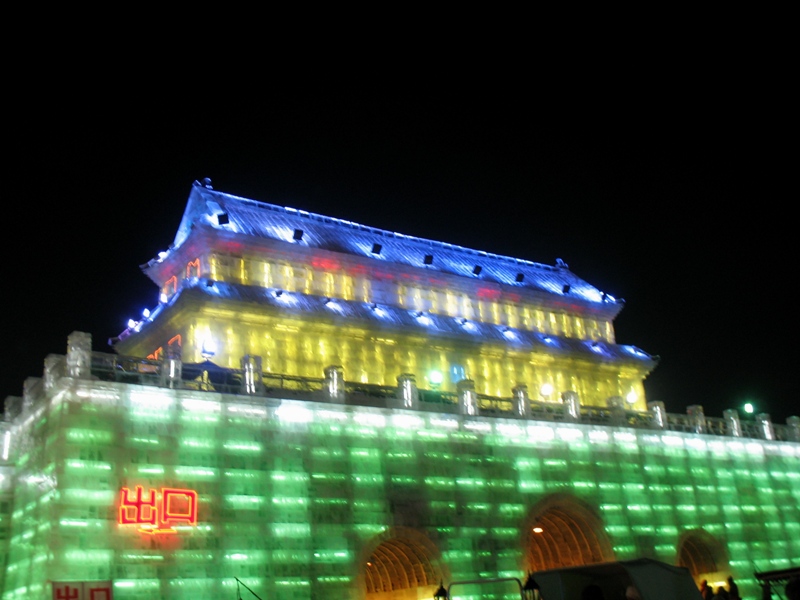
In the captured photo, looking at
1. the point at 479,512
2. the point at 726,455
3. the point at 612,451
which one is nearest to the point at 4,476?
the point at 479,512

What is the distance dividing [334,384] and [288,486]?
3537 mm

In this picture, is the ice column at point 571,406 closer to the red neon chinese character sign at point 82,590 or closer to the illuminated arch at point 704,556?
the illuminated arch at point 704,556

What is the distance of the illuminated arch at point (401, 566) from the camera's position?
24.2 m

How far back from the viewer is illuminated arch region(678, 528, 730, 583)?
102 feet

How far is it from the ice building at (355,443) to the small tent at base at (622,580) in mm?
3179

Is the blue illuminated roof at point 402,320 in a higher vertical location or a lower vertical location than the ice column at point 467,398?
higher

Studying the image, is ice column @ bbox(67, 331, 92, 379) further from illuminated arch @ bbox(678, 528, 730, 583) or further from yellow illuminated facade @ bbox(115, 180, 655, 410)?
illuminated arch @ bbox(678, 528, 730, 583)

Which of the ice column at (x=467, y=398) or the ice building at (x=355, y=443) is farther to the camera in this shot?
the ice column at (x=467, y=398)

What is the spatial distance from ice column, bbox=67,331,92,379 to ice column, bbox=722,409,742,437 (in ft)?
85.5

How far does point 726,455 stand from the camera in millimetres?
33469

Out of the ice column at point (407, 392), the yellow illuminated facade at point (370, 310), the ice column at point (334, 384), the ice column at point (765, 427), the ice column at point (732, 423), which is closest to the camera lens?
the ice column at point (334, 384)

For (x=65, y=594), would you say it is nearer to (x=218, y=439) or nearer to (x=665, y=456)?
(x=218, y=439)

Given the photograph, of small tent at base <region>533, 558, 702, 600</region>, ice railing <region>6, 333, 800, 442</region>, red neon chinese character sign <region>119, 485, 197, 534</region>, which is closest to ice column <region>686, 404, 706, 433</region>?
ice railing <region>6, 333, 800, 442</region>

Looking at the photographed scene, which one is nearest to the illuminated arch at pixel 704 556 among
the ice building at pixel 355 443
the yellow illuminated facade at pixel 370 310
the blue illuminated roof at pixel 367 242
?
the ice building at pixel 355 443
